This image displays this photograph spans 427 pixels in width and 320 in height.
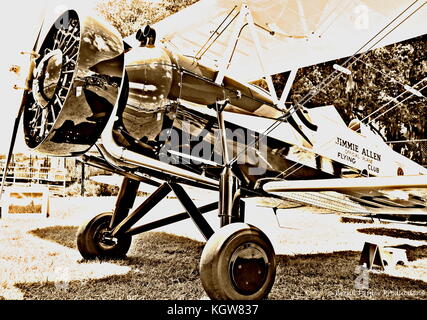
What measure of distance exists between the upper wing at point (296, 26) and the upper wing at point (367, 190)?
1.41 m

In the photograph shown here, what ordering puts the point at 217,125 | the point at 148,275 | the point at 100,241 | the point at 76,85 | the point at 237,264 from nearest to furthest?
the point at 76,85, the point at 237,264, the point at 217,125, the point at 148,275, the point at 100,241

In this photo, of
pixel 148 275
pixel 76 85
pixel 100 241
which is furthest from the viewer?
pixel 100 241

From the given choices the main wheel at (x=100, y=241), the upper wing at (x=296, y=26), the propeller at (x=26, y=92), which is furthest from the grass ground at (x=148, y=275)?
the upper wing at (x=296, y=26)

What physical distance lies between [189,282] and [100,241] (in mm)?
1265

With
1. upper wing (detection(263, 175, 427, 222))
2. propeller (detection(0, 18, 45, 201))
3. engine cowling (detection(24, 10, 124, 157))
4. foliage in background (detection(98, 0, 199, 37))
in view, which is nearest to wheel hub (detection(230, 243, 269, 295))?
upper wing (detection(263, 175, 427, 222))

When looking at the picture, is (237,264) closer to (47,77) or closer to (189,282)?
(189,282)

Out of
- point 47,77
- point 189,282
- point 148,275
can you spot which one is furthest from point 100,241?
point 47,77

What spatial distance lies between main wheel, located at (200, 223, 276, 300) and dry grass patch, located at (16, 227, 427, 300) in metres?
0.42

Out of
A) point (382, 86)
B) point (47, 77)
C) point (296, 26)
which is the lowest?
point (47, 77)

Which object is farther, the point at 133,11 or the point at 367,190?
the point at 133,11

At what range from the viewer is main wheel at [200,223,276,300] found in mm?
2398

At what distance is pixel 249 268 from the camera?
2.54 meters

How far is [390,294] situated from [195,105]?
7.06ft

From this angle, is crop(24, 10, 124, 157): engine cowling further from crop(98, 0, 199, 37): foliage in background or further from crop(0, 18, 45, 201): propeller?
crop(98, 0, 199, 37): foliage in background
